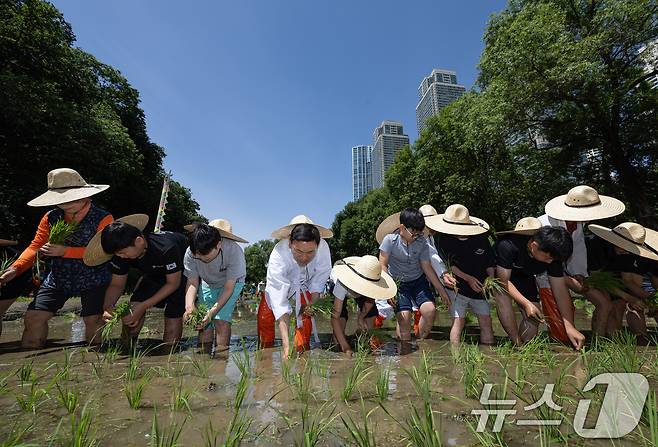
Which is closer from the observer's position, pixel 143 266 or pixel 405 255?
pixel 143 266

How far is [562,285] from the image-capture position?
402cm

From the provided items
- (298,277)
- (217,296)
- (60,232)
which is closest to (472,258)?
(298,277)

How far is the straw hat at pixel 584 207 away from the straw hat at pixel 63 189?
17.8ft

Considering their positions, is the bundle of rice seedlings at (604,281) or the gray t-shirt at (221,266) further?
the gray t-shirt at (221,266)

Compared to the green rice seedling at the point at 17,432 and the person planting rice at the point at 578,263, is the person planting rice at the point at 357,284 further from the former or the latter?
the green rice seedling at the point at 17,432

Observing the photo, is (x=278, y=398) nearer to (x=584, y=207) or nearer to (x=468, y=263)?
(x=468, y=263)

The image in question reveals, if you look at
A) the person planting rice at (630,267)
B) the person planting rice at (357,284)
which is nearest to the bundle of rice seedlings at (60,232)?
the person planting rice at (357,284)

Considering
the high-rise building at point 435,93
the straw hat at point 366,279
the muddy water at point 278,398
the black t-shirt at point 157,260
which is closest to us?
the muddy water at point 278,398

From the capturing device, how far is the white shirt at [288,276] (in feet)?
13.3

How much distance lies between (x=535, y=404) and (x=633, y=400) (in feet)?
1.51

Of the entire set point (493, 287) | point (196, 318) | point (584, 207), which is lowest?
point (196, 318)

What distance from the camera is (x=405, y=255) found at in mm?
4887

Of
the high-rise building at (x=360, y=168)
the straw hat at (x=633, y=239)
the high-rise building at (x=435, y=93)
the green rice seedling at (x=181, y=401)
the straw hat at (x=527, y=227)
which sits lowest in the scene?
the green rice seedling at (x=181, y=401)

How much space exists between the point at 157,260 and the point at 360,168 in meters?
121
